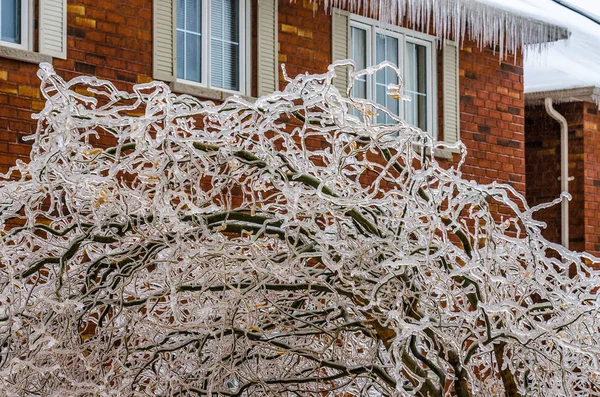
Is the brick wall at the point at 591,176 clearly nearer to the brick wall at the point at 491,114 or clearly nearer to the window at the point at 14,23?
the brick wall at the point at 491,114

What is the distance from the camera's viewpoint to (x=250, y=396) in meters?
5.78

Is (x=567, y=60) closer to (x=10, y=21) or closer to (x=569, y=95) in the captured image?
(x=569, y=95)

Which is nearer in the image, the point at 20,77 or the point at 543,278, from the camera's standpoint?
the point at 543,278

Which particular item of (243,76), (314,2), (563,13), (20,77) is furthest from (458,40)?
(20,77)

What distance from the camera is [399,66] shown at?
474 inches

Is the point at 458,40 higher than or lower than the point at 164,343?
higher

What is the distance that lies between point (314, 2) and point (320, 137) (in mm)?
Result: 1212

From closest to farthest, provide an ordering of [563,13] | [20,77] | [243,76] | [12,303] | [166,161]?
[166,161], [12,303], [20,77], [243,76], [563,13]

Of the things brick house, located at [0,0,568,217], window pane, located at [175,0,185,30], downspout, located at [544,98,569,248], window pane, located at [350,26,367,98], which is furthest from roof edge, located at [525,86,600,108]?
window pane, located at [175,0,185,30]

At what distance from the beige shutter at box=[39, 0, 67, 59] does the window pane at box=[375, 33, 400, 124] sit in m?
3.75

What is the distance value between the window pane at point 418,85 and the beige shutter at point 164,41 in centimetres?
325

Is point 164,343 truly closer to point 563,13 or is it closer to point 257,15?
point 257,15

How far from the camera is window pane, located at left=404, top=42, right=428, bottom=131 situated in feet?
40.3

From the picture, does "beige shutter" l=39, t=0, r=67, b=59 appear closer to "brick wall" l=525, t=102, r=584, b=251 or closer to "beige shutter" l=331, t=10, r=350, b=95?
"beige shutter" l=331, t=10, r=350, b=95
